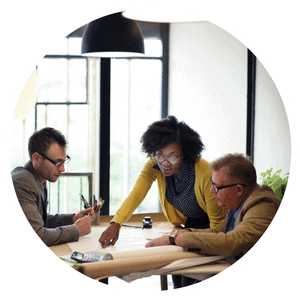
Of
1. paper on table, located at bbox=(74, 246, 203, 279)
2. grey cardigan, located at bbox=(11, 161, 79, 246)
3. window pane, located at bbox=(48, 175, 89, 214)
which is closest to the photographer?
paper on table, located at bbox=(74, 246, 203, 279)

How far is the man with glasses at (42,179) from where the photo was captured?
1415mm

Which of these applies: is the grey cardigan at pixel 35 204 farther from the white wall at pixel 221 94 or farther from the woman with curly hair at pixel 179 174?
the white wall at pixel 221 94

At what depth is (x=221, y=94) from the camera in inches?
67.8

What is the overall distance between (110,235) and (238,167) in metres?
0.56

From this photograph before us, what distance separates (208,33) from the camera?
1.68 m

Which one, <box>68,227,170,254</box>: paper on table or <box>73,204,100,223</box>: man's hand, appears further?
<box>73,204,100,223</box>: man's hand

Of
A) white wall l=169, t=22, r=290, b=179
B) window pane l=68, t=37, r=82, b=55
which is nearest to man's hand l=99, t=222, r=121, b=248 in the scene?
white wall l=169, t=22, r=290, b=179

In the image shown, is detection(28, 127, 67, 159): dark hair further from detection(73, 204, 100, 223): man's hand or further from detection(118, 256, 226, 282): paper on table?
detection(118, 256, 226, 282): paper on table

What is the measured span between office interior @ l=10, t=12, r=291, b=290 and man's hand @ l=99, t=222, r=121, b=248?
11 cm

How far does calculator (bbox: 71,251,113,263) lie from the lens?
1.32 meters

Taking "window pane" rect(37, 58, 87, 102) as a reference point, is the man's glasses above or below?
below

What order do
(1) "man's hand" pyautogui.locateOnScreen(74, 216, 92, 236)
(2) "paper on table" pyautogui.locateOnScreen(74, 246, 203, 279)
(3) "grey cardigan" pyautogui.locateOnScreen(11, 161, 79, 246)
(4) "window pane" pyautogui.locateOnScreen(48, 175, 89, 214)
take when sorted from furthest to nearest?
1. (4) "window pane" pyautogui.locateOnScreen(48, 175, 89, 214)
2. (1) "man's hand" pyautogui.locateOnScreen(74, 216, 92, 236)
3. (3) "grey cardigan" pyautogui.locateOnScreen(11, 161, 79, 246)
4. (2) "paper on table" pyautogui.locateOnScreen(74, 246, 203, 279)

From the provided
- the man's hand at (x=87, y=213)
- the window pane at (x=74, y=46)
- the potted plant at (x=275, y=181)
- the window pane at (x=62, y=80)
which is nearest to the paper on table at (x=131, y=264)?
the man's hand at (x=87, y=213)

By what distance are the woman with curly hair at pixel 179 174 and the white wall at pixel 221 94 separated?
0.12 meters
